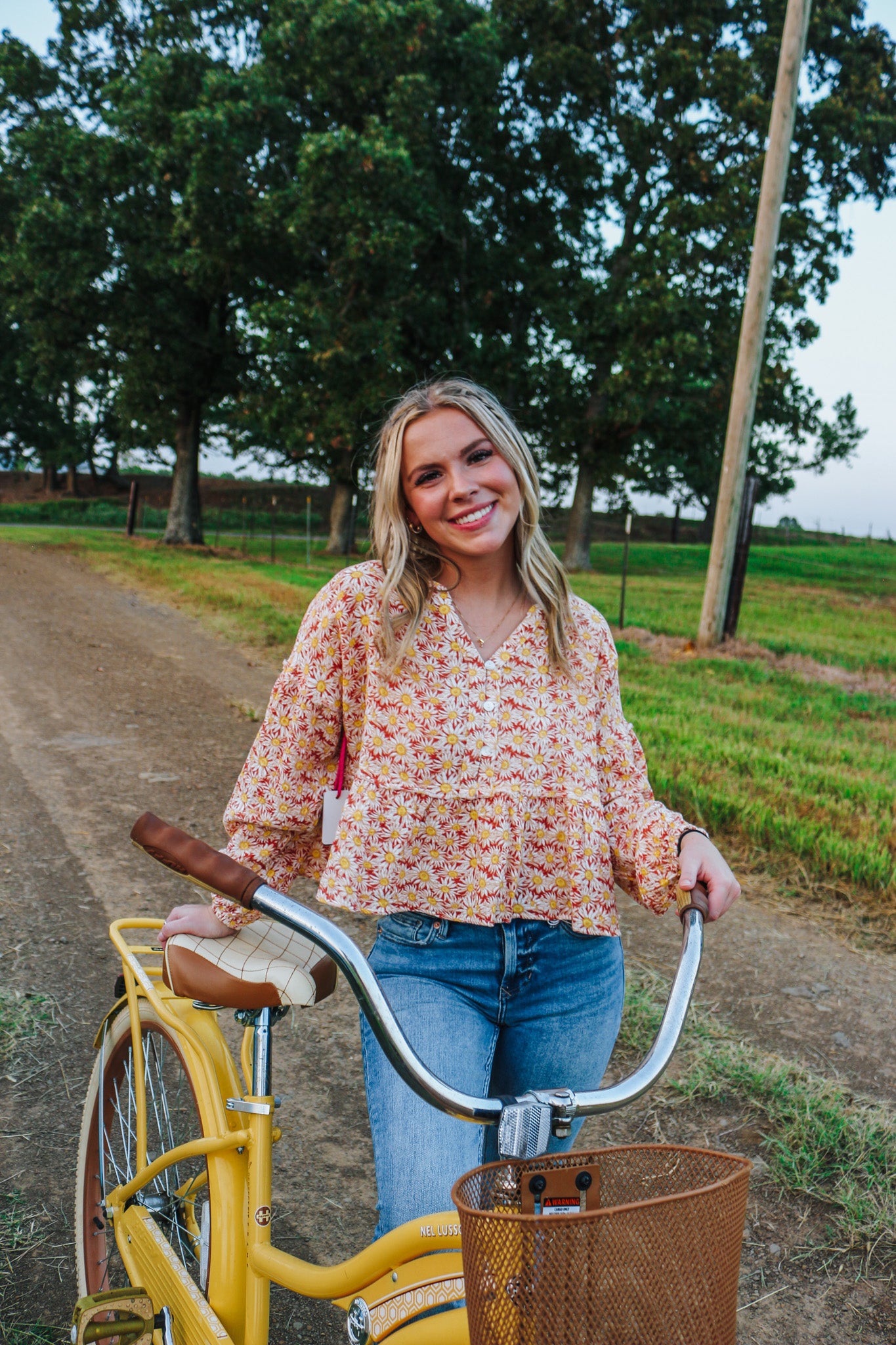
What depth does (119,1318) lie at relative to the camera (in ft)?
6.32

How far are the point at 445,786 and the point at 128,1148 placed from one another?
106cm

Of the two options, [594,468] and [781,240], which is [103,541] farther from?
[781,240]

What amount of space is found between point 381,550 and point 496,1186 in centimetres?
121

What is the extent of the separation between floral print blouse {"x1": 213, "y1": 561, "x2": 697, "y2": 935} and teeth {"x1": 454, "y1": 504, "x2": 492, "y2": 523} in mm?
136

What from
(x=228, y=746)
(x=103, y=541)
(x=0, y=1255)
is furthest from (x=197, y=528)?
(x=0, y=1255)

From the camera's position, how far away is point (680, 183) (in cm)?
2250

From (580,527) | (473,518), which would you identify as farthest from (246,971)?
(580,527)

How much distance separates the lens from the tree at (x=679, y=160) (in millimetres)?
19703

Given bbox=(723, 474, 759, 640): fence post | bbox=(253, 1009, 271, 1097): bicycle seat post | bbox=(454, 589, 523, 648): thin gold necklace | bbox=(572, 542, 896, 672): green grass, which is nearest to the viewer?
bbox=(253, 1009, 271, 1097): bicycle seat post

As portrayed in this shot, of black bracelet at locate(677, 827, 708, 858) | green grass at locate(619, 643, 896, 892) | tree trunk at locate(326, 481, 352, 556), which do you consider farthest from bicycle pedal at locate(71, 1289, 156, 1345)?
tree trunk at locate(326, 481, 352, 556)

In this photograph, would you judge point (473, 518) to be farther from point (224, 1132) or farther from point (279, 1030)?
point (279, 1030)

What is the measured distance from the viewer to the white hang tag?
1.91 m

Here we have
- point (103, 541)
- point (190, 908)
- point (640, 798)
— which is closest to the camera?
point (190, 908)

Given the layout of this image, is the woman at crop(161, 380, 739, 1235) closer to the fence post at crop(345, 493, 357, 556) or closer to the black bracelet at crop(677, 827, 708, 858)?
the black bracelet at crop(677, 827, 708, 858)
